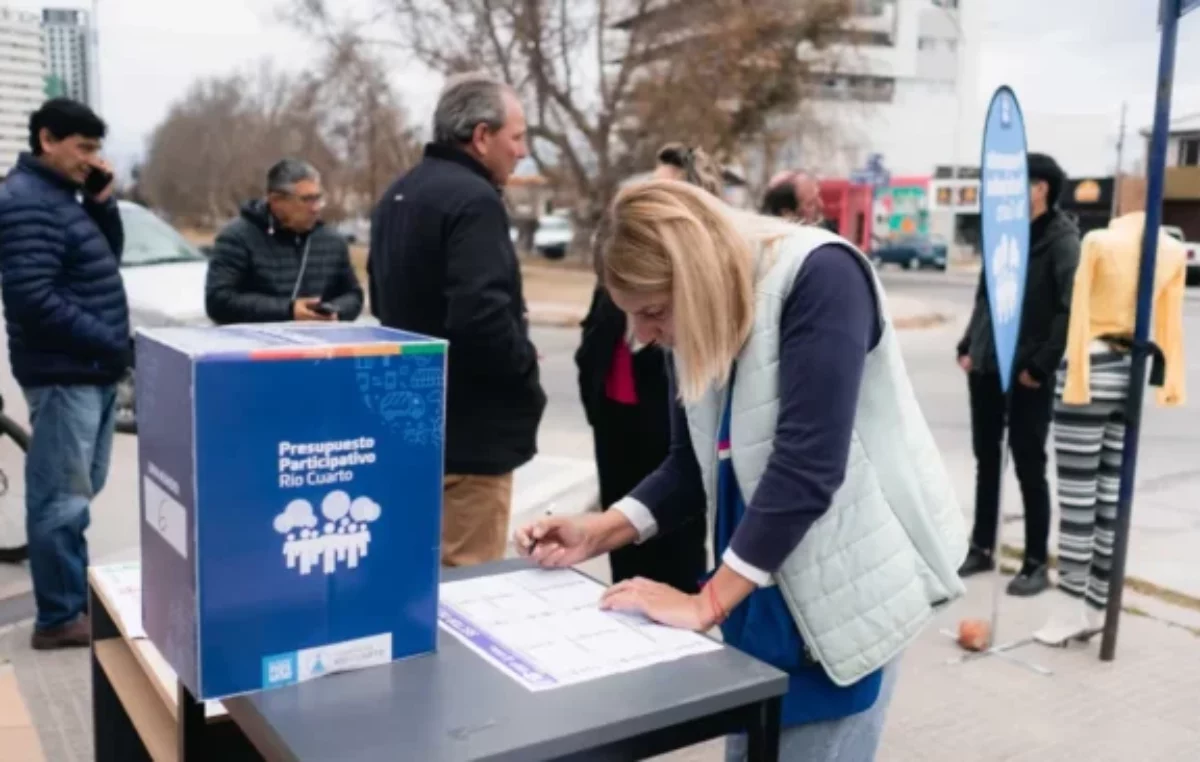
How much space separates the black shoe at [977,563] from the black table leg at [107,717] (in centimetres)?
382

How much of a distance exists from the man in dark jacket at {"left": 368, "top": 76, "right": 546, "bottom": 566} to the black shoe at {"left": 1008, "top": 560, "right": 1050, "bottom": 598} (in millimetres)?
2599

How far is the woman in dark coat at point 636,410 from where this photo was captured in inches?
145

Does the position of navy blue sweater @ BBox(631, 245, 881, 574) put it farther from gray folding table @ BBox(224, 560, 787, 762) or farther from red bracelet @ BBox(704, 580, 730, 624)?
gray folding table @ BBox(224, 560, 787, 762)

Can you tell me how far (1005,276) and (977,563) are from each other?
67.5 inches

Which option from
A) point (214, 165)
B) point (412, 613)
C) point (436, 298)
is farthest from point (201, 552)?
point (214, 165)

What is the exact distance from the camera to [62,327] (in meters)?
3.81

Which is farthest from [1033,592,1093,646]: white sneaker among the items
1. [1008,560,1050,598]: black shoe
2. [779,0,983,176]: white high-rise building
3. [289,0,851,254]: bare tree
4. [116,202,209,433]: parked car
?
[779,0,983,176]: white high-rise building

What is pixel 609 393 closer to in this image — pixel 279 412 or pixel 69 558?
pixel 69 558

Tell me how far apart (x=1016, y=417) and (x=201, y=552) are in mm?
4089

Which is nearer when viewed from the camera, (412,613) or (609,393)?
(412,613)

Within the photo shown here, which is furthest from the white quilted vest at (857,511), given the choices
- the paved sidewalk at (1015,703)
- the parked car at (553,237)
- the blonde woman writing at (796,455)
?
the parked car at (553,237)

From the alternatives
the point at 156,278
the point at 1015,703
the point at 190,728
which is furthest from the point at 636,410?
the point at 156,278

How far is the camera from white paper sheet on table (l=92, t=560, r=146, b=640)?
196 cm

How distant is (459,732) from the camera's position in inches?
57.4
